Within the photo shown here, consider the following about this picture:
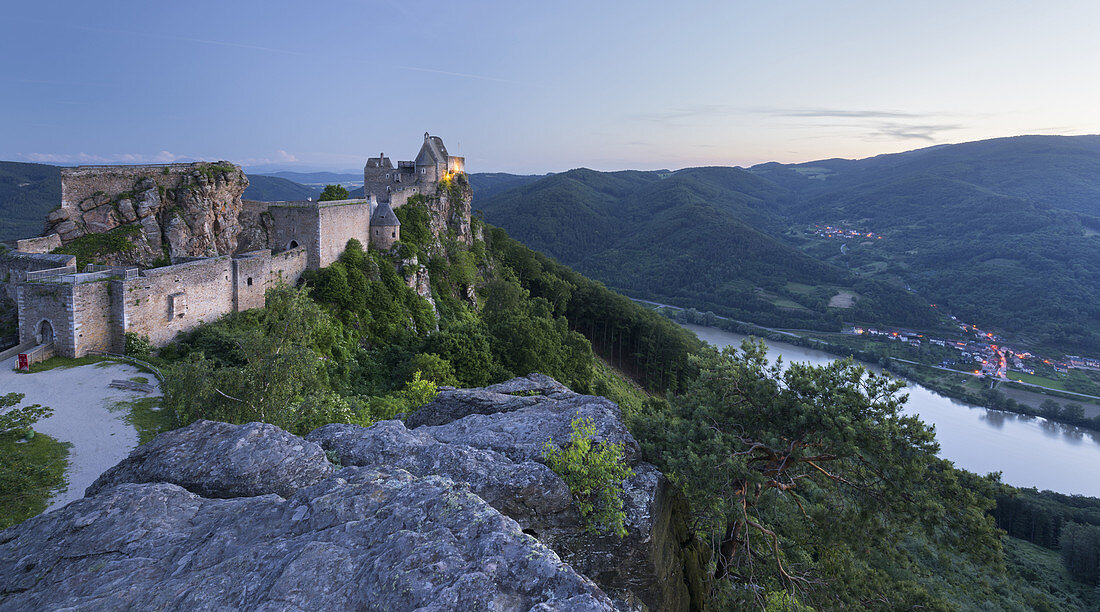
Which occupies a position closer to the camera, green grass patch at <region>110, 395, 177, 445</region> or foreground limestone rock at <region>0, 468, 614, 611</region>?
foreground limestone rock at <region>0, 468, 614, 611</region>

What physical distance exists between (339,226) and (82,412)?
2214cm

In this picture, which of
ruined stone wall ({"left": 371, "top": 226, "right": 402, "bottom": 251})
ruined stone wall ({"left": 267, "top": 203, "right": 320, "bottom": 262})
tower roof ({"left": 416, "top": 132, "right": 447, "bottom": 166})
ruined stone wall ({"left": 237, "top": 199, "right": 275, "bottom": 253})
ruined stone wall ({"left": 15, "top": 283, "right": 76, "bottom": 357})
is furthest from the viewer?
tower roof ({"left": 416, "top": 132, "right": 447, "bottom": 166})

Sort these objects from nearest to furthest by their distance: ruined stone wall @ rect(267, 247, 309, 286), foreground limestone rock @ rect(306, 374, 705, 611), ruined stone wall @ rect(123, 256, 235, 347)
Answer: foreground limestone rock @ rect(306, 374, 705, 611)
ruined stone wall @ rect(123, 256, 235, 347)
ruined stone wall @ rect(267, 247, 309, 286)

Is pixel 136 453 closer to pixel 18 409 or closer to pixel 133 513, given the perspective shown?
pixel 133 513

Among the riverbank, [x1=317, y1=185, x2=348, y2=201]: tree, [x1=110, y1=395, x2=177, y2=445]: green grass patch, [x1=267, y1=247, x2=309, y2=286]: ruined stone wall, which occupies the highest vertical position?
[x1=317, y1=185, x2=348, y2=201]: tree

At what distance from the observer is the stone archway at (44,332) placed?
2011 cm

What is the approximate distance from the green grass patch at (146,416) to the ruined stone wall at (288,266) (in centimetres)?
1359

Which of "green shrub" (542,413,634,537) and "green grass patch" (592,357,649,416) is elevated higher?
"green shrub" (542,413,634,537)

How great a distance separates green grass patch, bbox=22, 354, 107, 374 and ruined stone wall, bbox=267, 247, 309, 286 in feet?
33.1

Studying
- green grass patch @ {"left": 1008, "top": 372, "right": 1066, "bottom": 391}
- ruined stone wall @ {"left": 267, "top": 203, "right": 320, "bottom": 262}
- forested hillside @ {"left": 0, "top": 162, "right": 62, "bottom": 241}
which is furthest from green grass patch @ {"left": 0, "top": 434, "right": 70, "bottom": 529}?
green grass patch @ {"left": 1008, "top": 372, "right": 1066, "bottom": 391}

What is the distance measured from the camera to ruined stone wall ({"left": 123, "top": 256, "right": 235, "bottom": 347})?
71.2 ft

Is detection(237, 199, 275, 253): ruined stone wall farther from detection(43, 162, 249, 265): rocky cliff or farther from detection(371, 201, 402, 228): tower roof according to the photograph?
detection(371, 201, 402, 228): tower roof

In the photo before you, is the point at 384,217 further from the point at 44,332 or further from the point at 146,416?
the point at 146,416

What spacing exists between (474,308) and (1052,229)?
262260 mm
